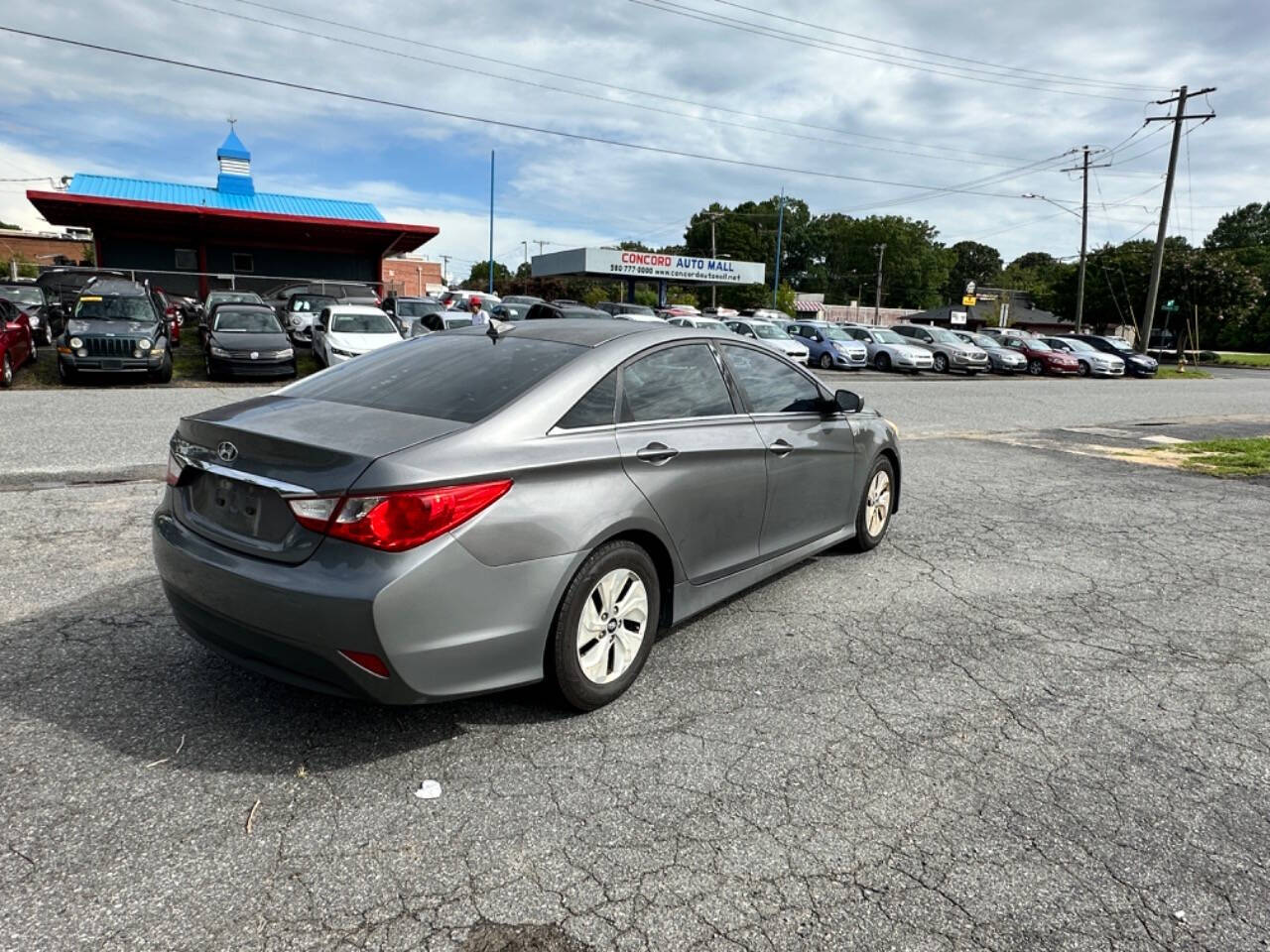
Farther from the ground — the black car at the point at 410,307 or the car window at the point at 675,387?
the black car at the point at 410,307

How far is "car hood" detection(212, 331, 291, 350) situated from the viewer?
1655 cm

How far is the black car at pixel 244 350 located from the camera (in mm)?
16500

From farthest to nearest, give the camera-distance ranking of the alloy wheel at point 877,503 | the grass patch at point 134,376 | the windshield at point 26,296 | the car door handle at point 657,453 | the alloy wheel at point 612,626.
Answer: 1. the windshield at point 26,296
2. the grass patch at point 134,376
3. the alloy wheel at point 877,503
4. the car door handle at point 657,453
5. the alloy wheel at point 612,626

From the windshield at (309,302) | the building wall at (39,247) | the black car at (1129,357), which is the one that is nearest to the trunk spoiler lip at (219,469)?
the windshield at (309,302)

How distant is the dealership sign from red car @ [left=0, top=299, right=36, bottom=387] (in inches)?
1199

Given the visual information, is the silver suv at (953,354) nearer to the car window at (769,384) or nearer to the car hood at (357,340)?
the car hood at (357,340)

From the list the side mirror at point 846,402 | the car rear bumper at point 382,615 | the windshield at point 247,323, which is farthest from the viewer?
the windshield at point 247,323

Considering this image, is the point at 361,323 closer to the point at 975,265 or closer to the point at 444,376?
the point at 444,376

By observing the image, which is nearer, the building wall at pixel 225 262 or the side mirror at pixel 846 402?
the side mirror at pixel 846 402

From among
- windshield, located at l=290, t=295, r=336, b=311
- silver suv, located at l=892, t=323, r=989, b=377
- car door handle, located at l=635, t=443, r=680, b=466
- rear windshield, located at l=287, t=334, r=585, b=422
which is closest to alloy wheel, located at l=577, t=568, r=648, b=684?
car door handle, located at l=635, t=443, r=680, b=466

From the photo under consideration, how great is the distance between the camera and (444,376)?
12.1 ft

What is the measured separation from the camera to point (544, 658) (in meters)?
3.17

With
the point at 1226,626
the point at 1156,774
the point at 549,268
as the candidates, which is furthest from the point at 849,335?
the point at 1156,774

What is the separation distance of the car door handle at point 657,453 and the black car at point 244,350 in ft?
49.4
